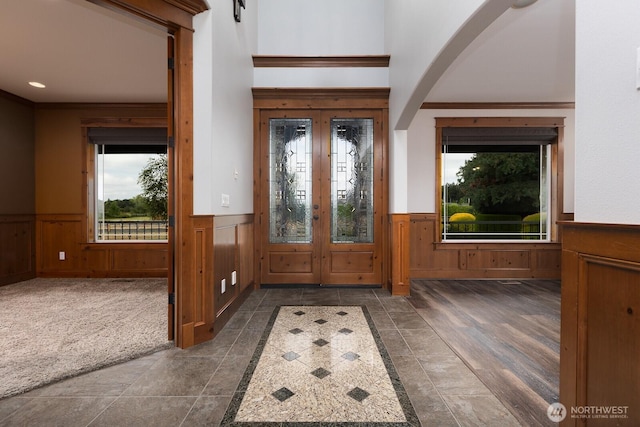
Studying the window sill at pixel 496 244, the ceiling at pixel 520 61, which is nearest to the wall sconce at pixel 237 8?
the ceiling at pixel 520 61

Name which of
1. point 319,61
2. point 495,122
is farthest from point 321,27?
point 495,122

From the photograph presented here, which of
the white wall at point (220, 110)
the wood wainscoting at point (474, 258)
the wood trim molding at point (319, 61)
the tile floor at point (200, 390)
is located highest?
the wood trim molding at point (319, 61)

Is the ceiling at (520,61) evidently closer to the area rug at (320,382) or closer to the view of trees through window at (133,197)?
the area rug at (320,382)

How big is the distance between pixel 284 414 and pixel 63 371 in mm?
1606

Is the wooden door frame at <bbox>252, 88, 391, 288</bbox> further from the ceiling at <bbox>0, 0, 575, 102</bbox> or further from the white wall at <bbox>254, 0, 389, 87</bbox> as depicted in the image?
the ceiling at <bbox>0, 0, 575, 102</bbox>

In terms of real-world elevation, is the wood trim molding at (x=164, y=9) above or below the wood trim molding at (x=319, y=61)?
below

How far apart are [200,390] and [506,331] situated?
2620 mm

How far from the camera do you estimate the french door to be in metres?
4.07

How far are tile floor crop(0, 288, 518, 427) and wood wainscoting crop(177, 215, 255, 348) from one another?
0.15 meters

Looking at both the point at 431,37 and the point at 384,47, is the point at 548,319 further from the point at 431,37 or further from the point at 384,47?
the point at 384,47

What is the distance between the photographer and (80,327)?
106 inches

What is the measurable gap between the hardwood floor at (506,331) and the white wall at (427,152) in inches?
52.9

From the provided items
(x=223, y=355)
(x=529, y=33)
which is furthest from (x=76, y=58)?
(x=529, y=33)

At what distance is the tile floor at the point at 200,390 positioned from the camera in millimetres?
1533
